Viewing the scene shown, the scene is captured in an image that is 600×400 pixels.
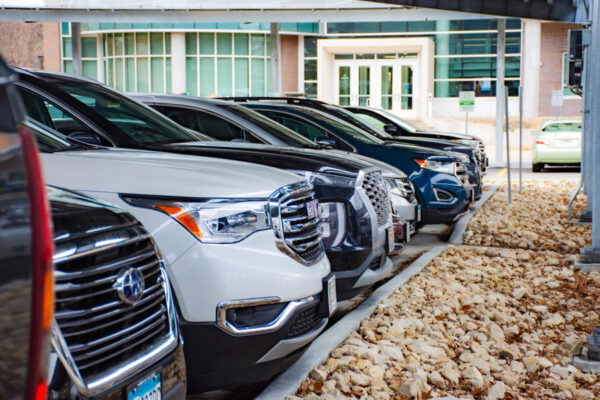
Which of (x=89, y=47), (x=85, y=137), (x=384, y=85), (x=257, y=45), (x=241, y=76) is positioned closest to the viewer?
(x=85, y=137)

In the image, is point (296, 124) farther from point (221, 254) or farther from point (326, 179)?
point (221, 254)

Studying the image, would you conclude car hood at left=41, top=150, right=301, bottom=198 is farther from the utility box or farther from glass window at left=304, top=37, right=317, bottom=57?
glass window at left=304, top=37, right=317, bottom=57

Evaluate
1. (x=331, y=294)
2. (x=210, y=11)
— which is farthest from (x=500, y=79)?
(x=331, y=294)

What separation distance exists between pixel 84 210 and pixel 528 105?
142ft

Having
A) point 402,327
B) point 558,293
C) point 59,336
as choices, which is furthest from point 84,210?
point 558,293

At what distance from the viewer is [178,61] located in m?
44.2

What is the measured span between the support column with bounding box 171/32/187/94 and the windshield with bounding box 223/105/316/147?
36.3 m

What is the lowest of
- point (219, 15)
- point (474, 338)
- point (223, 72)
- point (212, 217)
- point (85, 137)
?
point (474, 338)

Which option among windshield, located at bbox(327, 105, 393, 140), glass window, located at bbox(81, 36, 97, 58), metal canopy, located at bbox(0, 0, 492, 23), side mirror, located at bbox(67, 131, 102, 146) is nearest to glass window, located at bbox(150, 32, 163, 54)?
glass window, located at bbox(81, 36, 97, 58)

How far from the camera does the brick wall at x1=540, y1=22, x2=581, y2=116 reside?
43094mm

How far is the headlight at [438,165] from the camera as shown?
11.3 metres

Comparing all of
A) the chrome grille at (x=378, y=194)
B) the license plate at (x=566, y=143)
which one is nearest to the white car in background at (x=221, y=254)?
the chrome grille at (x=378, y=194)

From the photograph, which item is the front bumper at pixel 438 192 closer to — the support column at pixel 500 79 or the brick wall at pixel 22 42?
the support column at pixel 500 79

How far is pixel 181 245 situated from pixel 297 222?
836 mm
